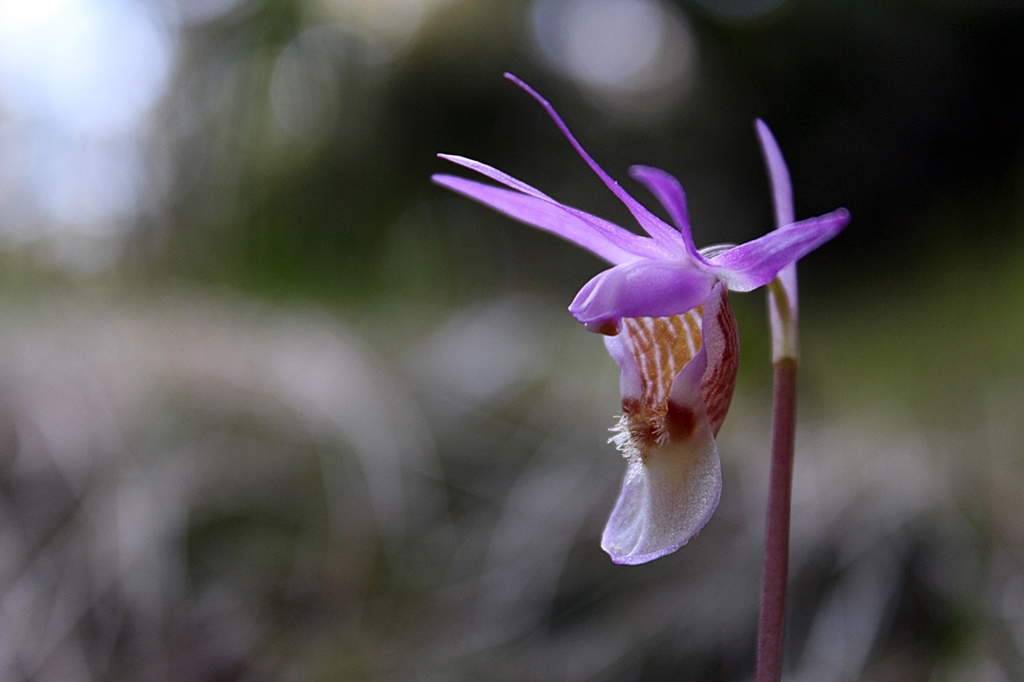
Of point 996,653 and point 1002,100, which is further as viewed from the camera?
point 1002,100

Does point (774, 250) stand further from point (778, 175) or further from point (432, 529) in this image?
point (432, 529)

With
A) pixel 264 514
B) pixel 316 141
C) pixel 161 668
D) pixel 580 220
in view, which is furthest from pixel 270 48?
pixel 580 220

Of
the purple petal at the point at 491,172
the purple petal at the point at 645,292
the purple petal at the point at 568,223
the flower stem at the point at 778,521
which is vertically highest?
the purple petal at the point at 491,172

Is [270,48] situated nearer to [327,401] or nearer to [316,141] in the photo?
[316,141]

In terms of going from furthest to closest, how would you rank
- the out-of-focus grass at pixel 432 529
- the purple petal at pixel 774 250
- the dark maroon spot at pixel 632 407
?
the out-of-focus grass at pixel 432 529 → the dark maroon spot at pixel 632 407 → the purple petal at pixel 774 250

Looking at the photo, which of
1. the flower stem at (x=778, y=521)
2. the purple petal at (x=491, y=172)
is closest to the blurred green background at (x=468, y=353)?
the flower stem at (x=778, y=521)

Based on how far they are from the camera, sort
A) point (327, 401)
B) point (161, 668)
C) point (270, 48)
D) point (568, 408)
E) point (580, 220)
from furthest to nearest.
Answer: point (270, 48), point (568, 408), point (327, 401), point (161, 668), point (580, 220)

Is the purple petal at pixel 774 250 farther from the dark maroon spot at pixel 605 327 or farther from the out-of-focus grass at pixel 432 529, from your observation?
the out-of-focus grass at pixel 432 529
